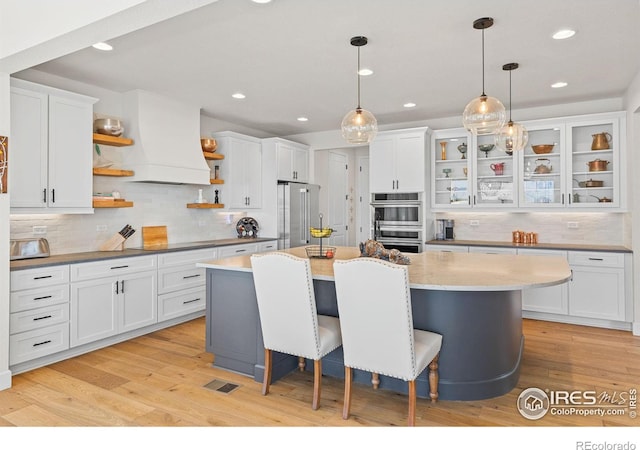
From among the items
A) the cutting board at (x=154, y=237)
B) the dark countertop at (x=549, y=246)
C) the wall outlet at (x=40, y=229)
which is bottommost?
the dark countertop at (x=549, y=246)

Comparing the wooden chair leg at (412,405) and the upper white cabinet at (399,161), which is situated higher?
the upper white cabinet at (399,161)

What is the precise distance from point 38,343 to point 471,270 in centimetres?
346

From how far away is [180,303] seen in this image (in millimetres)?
4754

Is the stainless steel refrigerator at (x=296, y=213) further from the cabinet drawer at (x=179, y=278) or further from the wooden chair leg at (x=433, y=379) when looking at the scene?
the wooden chair leg at (x=433, y=379)

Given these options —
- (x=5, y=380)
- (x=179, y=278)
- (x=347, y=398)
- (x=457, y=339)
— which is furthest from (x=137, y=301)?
(x=457, y=339)

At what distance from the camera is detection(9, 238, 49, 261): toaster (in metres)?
3.61

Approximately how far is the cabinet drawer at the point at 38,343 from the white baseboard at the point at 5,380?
0.16 m

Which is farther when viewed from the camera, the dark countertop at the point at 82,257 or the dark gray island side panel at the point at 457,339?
the dark countertop at the point at 82,257

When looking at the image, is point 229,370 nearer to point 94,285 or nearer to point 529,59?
point 94,285

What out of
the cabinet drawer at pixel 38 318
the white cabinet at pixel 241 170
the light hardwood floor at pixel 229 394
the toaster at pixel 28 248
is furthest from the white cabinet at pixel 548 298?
the toaster at pixel 28 248

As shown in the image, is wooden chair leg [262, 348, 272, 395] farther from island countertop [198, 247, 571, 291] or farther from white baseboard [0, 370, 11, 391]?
white baseboard [0, 370, 11, 391]

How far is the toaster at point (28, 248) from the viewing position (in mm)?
3611

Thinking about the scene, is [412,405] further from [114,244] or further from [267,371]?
[114,244]
